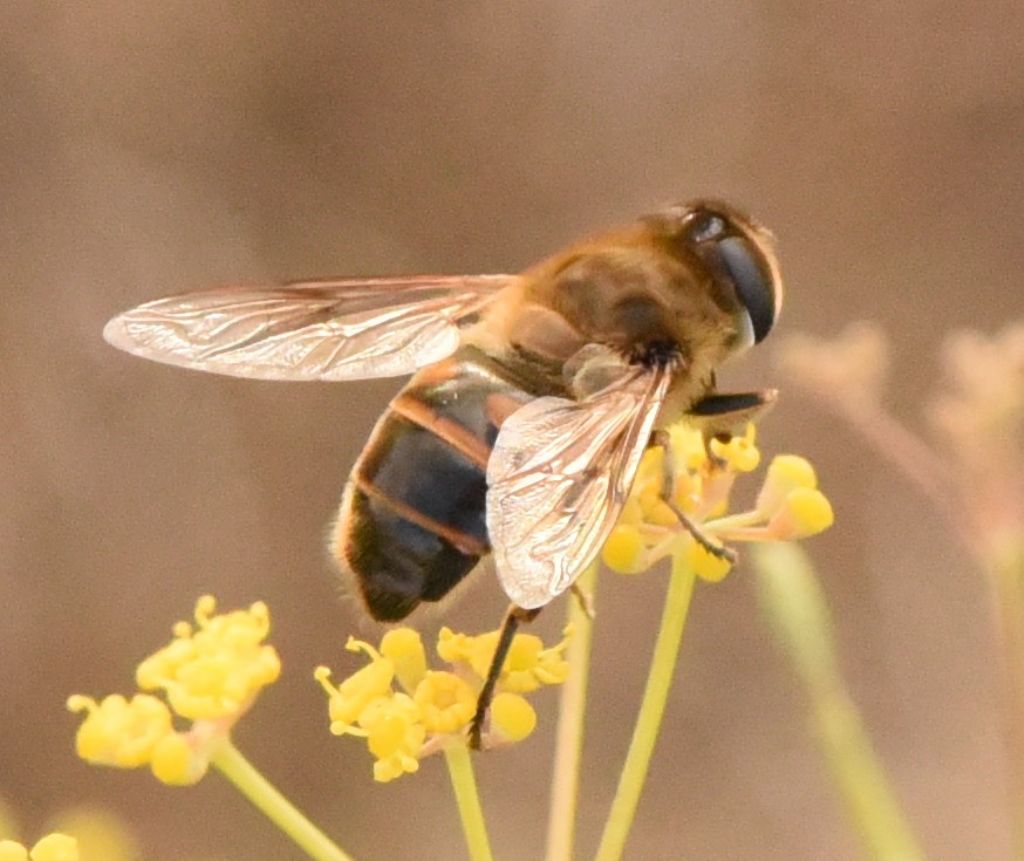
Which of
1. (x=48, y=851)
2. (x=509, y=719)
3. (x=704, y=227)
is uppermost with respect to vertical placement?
(x=704, y=227)

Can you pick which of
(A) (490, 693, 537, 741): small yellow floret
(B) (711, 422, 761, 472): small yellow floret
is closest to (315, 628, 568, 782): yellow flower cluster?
(A) (490, 693, 537, 741): small yellow floret

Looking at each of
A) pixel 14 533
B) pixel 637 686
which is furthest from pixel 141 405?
pixel 637 686

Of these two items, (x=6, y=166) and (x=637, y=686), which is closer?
(x=637, y=686)

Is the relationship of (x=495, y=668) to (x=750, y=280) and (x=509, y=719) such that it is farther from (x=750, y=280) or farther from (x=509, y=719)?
(x=750, y=280)

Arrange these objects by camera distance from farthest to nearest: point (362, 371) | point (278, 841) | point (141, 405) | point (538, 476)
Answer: point (141, 405)
point (278, 841)
point (362, 371)
point (538, 476)

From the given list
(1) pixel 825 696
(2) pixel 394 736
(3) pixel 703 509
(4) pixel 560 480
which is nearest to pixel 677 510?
(3) pixel 703 509

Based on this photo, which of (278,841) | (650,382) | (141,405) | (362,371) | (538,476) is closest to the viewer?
(538,476)

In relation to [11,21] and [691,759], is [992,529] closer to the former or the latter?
[691,759]
